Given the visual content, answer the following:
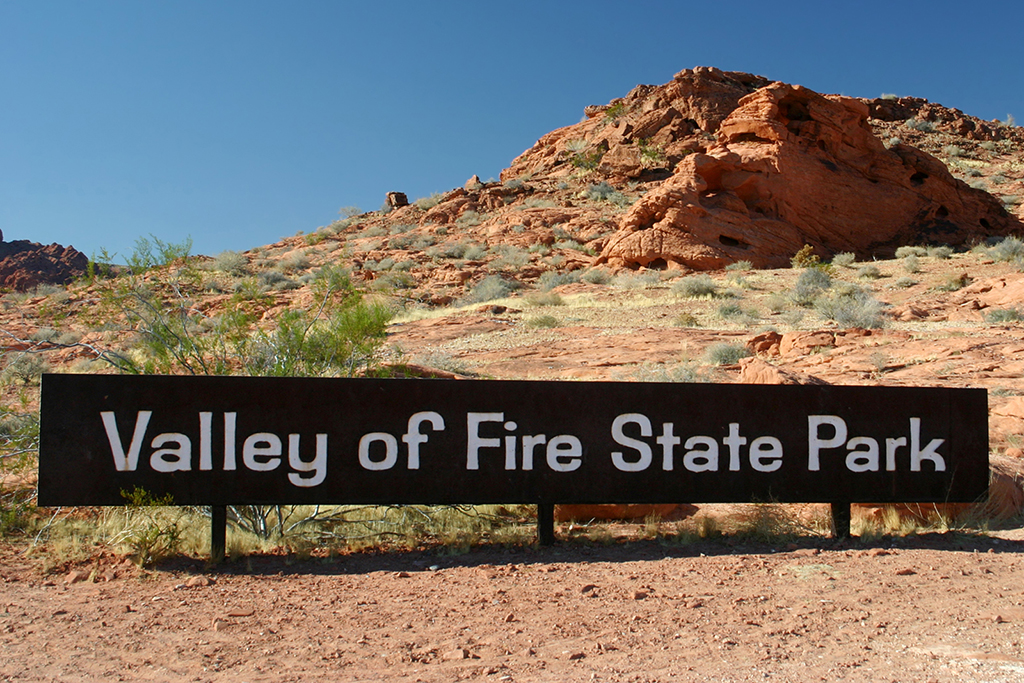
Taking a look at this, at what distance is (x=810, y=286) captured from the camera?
2303 cm

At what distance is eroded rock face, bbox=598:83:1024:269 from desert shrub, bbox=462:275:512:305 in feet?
17.5

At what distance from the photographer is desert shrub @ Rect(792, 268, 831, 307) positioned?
22.2 meters

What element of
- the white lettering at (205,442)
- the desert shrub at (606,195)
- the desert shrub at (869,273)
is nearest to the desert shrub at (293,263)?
the desert shrub at (606,195)

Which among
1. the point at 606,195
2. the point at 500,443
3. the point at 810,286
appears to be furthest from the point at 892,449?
the point at 606,195

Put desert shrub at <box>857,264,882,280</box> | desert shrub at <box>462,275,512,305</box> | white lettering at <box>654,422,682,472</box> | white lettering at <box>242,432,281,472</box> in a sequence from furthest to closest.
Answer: desert shrub at <box>462,275,512,305</box> < desert shrub at <box>857,264,882,280</box> < white lettering at <box>654,422,682,472</box> < white lettering at <box>242,432,281,472</box>

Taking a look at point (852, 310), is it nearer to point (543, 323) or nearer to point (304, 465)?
point (543, 323)

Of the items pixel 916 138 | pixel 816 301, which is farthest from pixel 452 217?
pixel 916 138

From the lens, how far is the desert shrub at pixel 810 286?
2225 centimetres

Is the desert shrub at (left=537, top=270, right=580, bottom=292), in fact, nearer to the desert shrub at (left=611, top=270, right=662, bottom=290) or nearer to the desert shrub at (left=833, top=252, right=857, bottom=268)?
the desert shrub at (left=611, top=270, right=662, bottom=290)

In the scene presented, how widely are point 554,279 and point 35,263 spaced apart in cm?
4725

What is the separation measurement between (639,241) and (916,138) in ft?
96.7

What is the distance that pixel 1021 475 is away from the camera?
749 cm

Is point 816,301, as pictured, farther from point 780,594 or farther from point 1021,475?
point 780,594

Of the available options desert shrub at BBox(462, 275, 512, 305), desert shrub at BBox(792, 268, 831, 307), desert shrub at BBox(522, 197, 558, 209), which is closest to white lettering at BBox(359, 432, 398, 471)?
desert shrub at BBox(792, 268, 831, 307)
